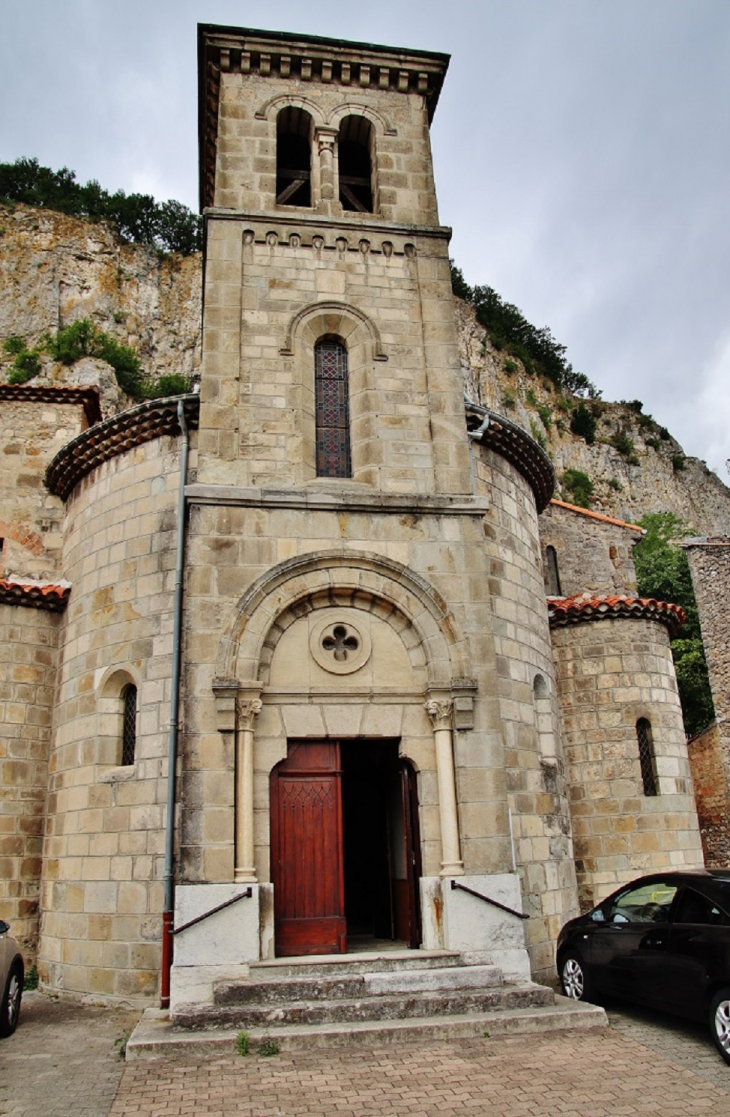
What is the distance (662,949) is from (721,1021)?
920 mm

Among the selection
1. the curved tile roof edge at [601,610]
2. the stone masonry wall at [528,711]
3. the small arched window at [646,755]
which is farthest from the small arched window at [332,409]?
the small arched window at [646,755]

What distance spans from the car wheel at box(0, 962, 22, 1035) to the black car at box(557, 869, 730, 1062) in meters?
5.84

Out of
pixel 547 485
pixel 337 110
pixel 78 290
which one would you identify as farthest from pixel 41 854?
pixel 78 290

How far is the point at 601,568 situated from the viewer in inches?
878

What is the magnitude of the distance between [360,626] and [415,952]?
3597mm

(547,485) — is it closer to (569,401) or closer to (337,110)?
(337,110)

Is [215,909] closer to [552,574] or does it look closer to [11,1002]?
[11,1002]

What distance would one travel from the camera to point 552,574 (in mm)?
20750

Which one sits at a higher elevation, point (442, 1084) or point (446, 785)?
point (446, 785)

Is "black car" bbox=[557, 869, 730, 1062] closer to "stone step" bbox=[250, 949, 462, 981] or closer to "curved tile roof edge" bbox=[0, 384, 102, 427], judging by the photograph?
"stone step" bbox=[250, 949, 462, 981]

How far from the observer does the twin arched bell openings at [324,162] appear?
1254 centimetres

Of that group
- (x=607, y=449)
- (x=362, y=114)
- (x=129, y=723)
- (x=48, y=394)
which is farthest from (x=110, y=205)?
(x=129, y=723)

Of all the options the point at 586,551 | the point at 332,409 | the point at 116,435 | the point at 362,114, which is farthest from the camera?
the point at 586,551

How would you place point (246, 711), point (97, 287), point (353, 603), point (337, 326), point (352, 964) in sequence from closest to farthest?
1. point (352, 964)
2. point (246, 711)
3. point (353, 603)
4. point (337, 326)
5. point (97, 287)
